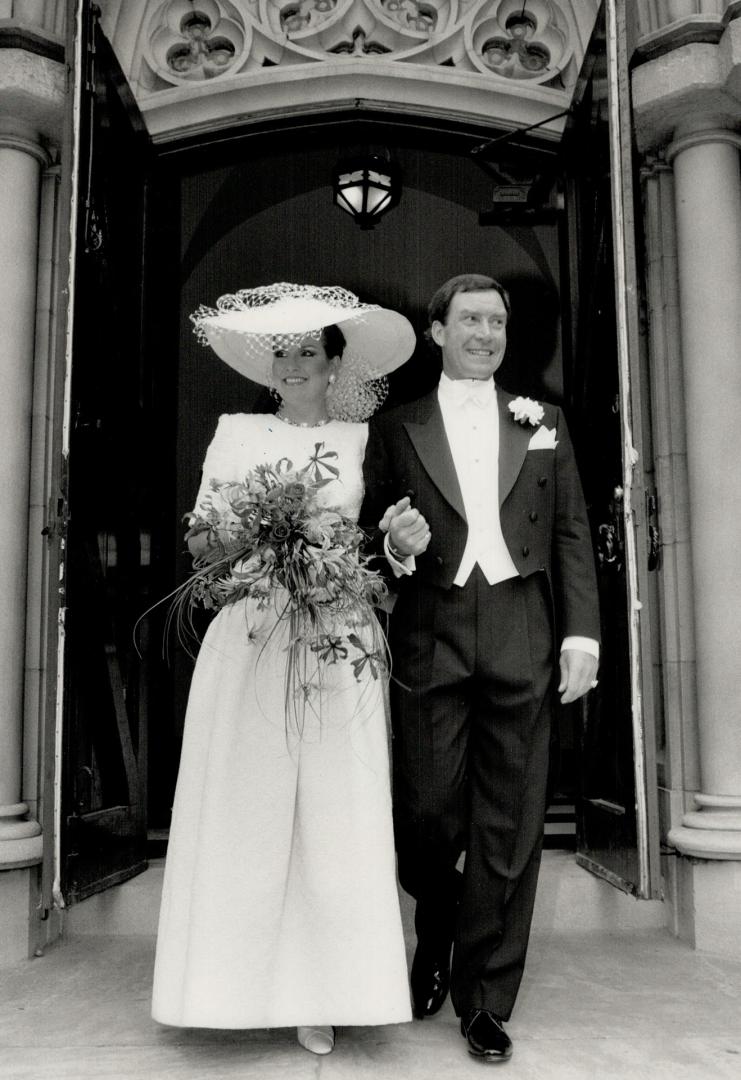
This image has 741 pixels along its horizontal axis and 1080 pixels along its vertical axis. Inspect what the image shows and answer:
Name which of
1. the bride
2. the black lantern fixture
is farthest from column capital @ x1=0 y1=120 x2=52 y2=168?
the bride

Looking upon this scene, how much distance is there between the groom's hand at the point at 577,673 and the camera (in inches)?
127

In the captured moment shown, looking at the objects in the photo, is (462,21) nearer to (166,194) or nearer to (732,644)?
(166,194)

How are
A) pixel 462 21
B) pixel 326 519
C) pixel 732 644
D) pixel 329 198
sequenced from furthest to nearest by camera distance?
pixel 329 198 → pixel 462 21 → pixel 732 644 → pixel 326 519

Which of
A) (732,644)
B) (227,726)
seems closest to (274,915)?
(227,726)

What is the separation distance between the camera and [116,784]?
4.36 m

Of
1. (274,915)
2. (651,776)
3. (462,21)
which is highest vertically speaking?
(462,21)

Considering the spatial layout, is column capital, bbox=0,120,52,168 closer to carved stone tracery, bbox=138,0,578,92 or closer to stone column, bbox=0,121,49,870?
stone column, bbox=0,121,49,870

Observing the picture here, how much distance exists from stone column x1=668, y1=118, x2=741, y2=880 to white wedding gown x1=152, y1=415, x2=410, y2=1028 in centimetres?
161

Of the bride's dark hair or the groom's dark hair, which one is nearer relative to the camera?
the groom's dark hair

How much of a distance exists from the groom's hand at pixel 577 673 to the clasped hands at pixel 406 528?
577mm

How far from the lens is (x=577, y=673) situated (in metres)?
3.22

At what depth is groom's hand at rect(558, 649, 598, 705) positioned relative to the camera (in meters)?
3.22

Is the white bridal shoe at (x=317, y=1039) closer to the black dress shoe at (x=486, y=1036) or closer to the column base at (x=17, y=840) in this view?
the black dress shoe at (x=486, y=1036)

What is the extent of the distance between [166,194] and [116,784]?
9.17 ft
